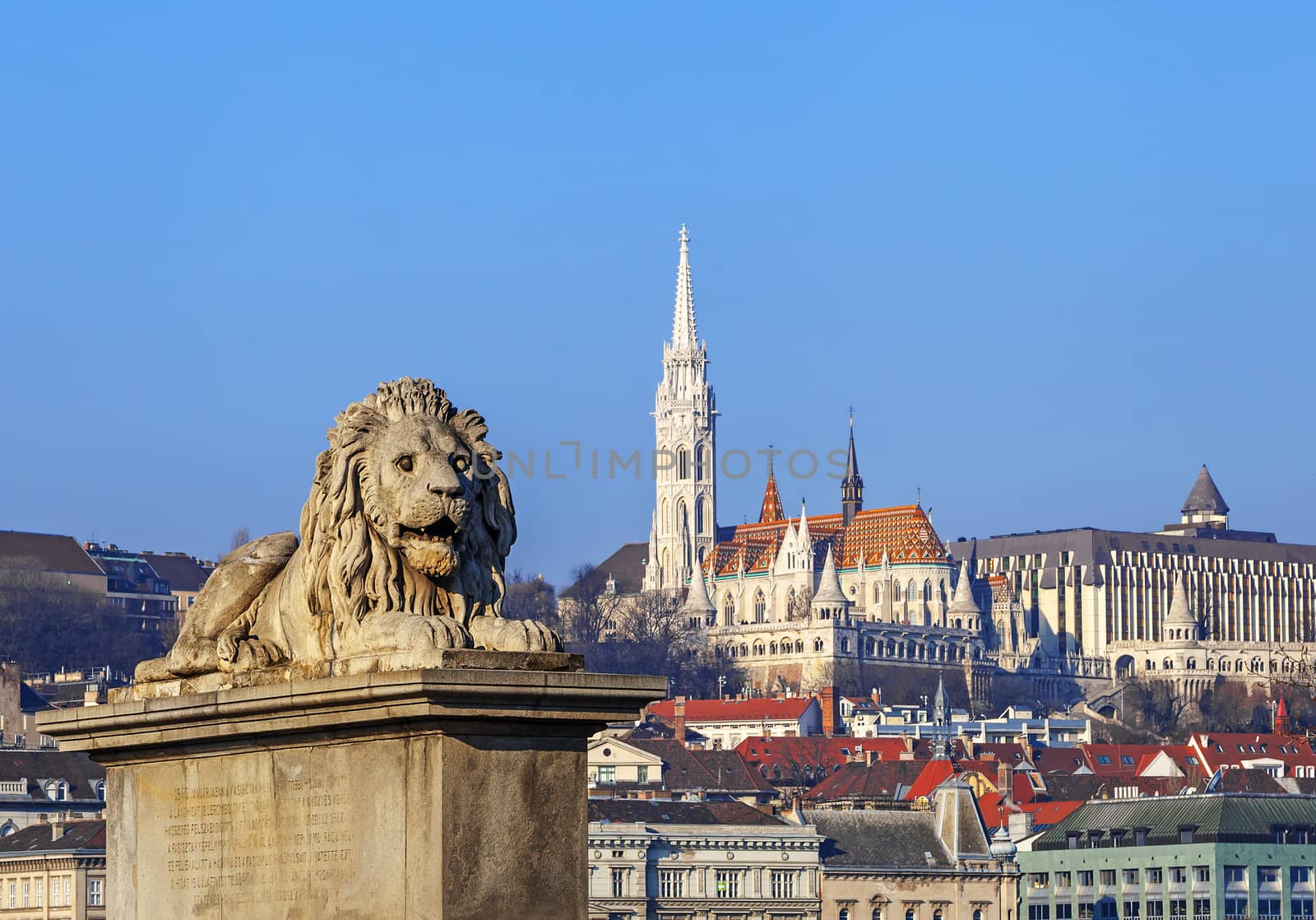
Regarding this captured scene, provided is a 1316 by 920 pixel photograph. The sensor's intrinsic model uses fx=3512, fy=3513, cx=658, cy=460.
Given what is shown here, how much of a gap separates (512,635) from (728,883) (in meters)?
98.2

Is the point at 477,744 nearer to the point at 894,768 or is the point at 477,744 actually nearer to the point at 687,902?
the point at 687,902

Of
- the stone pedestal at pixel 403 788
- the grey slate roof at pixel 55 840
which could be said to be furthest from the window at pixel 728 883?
the stone pedestal at pixel 403 788

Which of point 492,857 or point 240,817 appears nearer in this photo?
point 492,857

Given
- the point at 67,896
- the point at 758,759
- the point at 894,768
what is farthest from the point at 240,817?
the point at 758,759

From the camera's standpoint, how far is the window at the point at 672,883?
351ft

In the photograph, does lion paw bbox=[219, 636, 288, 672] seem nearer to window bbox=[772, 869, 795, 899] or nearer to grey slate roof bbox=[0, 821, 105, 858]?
grey slate roof bbox=[0, 821, 105, 858]

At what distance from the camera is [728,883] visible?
4294 inches

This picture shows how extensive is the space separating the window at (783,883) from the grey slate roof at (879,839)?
1.56 m

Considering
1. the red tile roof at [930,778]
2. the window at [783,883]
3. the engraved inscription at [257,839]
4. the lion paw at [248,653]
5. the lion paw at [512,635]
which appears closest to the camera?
the lion paw at [512,635]

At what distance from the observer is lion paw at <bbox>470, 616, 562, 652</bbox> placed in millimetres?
11633

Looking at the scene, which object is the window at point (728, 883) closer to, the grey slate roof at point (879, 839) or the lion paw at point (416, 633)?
the grey slate roof at point (879, 839)

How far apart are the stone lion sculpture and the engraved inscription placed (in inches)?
19.0

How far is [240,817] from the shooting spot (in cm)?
1237

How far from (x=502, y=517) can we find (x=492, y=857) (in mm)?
1425
